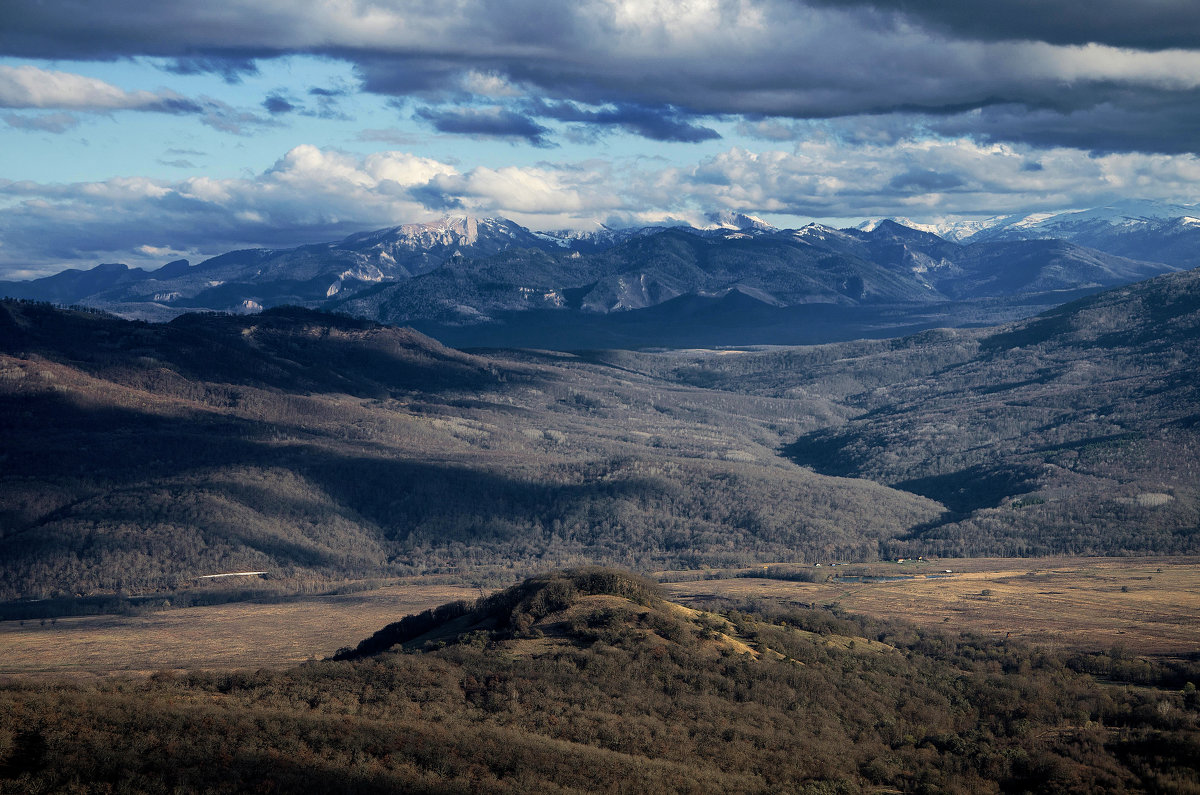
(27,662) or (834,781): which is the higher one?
(834,781)

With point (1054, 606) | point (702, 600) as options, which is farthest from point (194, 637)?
point (1054, 606)

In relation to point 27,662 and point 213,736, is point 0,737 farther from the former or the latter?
point 27,662

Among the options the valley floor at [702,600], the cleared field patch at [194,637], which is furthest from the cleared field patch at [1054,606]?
the cleared field patch at [194,637]

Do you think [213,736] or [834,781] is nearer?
[213,736]

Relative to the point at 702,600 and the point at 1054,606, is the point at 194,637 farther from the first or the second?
the point at 1054,606

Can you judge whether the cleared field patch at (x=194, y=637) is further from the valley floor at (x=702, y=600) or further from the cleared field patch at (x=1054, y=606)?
the cleared field patch at (x=1054, y=606)

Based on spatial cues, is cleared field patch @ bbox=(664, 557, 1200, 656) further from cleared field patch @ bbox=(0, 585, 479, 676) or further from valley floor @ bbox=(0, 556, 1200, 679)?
cleared field patch @ bbox=(0, 585, 479, 676)

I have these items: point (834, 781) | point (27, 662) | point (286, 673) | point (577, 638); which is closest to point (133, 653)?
point (27, 662)
